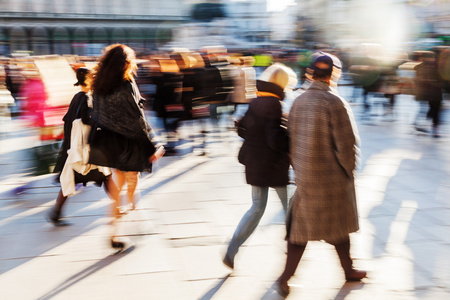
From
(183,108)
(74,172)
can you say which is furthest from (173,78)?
(74,172)

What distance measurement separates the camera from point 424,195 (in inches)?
252

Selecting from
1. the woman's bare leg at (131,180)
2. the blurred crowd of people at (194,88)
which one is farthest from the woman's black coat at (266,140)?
the blurred crowd of people at (194,88)

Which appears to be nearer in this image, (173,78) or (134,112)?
(134,112)

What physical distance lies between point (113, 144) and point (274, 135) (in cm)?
147

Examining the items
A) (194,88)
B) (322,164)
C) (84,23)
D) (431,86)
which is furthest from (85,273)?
(84,23)

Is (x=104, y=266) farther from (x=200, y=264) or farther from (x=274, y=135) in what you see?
(x=274, y=135)

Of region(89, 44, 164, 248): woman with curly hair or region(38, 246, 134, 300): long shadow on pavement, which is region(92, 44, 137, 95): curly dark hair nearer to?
region(89, 44, 164, 248): woman with curly hair

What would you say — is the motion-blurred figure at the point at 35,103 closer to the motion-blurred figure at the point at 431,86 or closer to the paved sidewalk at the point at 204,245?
the paved sidewalk at the point at 204,245

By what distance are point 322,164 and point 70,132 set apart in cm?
283

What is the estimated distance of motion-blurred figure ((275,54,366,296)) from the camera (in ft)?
11.4

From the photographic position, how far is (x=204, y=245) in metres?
4.86

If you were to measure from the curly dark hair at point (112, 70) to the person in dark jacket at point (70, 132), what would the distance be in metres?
0.50

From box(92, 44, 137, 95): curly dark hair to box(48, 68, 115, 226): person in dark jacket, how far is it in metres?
0.50

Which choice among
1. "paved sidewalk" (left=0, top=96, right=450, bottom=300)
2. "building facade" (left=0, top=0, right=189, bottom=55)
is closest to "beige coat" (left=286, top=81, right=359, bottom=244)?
"paved sidewalk" (left=0, top=96, right=450, bottom=300)
